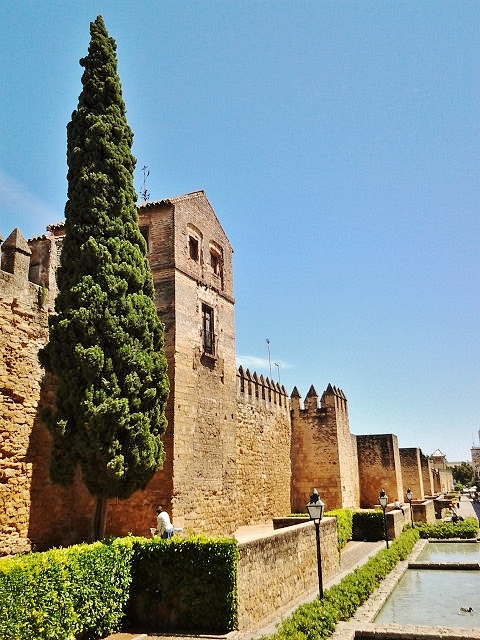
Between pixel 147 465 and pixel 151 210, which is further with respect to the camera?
pixel 151 210

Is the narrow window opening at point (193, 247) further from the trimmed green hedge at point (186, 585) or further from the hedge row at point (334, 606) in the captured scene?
the hedge row at point (334, 606)

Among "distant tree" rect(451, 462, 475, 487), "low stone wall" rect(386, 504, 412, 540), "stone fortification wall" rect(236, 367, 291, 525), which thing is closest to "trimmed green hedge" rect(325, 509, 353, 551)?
"low stone wall" rect(386, 504, 412, 540)

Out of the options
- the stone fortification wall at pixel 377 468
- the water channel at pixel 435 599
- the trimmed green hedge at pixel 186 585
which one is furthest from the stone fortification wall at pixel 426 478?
the trimmed green hedge at pixel 186 585

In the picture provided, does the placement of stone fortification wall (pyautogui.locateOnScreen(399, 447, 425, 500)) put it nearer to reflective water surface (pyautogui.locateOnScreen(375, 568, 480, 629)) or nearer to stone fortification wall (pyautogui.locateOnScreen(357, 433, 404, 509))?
stone fortification wall (pyautogui.locateOnScreen(357, 433, 404, 509))

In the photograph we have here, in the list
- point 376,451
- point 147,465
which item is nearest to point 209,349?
point 147,465

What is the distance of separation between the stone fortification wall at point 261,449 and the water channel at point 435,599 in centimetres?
613

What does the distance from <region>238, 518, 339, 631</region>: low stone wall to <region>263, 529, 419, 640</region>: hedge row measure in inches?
27.6

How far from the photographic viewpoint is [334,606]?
31.3 feet

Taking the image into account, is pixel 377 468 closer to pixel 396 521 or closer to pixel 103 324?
pixel 396 521

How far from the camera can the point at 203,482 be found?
46.6 ft

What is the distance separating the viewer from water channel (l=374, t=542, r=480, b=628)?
10625 mm

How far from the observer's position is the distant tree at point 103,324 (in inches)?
393

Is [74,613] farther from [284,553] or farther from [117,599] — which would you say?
[284,553]

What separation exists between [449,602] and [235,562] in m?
6.42
